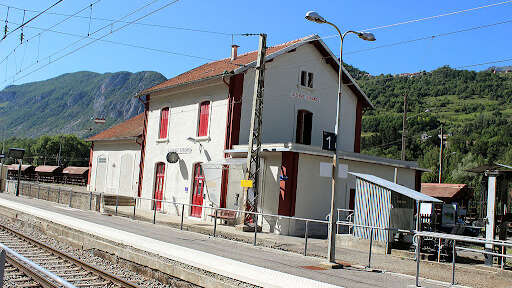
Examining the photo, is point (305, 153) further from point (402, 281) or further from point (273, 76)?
point (402, 281)

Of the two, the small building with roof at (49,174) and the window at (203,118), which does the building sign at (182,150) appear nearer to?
the window at (203,118)

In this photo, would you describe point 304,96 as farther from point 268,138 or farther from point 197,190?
point 197,190

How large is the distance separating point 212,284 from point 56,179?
211ft

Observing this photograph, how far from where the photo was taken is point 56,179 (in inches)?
2677

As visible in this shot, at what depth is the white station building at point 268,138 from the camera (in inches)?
837

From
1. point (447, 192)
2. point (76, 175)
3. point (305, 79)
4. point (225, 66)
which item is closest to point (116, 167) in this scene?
point (225, 66)

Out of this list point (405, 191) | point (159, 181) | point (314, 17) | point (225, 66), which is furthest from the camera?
point (159, 181)

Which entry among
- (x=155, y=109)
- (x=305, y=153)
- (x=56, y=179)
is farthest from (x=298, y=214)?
(x=56, y=179)

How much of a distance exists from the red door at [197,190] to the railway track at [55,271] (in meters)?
10.5

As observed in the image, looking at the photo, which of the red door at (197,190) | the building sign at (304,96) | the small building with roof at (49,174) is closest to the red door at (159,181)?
the red door at (197,190)

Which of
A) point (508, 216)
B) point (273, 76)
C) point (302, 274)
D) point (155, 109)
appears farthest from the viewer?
point (155, 109)

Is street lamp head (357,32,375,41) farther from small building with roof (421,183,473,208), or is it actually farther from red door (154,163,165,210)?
small building with roof (421,183,473,208)

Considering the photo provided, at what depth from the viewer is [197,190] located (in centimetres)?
2536

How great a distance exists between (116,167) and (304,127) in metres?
15.1
